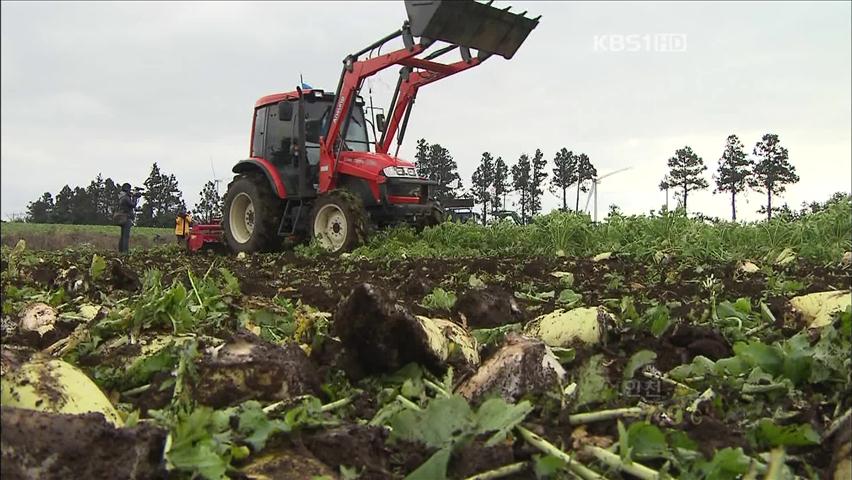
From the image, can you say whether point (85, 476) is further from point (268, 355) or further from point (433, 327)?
point (433, 327)

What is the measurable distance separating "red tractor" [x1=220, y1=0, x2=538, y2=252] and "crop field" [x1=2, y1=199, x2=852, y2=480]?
692 centimetres

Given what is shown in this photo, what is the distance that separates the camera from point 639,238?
7.98 m

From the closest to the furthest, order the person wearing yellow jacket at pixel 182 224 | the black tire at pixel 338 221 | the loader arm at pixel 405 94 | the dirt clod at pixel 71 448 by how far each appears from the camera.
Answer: the dirt clod at pixel 71 448
the black tire at pixel 338 221
the loader arm at pixel 405 94
the person wearing yellow jacket at pixel 182 224

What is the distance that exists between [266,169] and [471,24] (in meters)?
3.94

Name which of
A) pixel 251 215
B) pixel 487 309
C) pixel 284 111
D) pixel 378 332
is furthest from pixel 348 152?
pixel 378 332

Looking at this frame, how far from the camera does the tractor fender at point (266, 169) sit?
11211 millimetres

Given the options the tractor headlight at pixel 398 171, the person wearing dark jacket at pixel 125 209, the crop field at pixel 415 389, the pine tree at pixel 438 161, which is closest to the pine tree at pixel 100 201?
the person wearing dark jacket at pixel 125 209

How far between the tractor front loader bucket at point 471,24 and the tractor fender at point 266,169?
3.24 m

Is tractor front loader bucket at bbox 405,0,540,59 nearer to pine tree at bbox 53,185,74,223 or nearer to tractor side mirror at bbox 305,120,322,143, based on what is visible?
tractor side mirror at bbox 305,120,322,143

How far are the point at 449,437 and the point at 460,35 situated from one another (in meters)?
8.64

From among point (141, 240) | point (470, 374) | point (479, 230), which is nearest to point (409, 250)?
point (479, 230)

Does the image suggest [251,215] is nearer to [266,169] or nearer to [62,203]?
[266,169]

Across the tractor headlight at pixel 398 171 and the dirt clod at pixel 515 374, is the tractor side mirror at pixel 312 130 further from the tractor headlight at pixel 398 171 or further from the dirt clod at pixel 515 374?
the dirt clod at pixel 515 374

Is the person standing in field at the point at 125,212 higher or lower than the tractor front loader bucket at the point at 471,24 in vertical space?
lower
